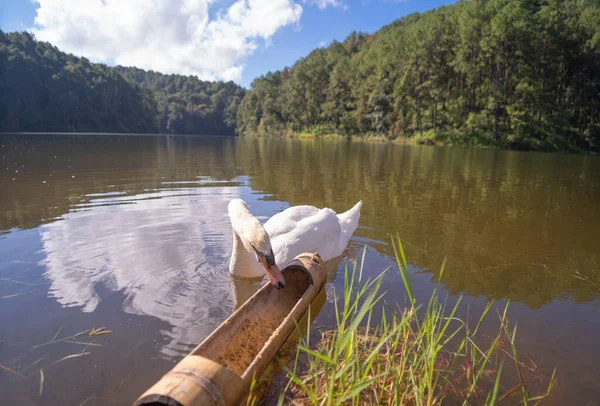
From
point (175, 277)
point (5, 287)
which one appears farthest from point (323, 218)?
point (5, 287)

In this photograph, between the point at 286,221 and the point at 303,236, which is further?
the point at 286,221

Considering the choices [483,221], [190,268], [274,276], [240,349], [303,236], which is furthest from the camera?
[483,221]

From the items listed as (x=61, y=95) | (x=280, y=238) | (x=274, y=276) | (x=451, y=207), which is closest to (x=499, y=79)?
(x=451, y=207)

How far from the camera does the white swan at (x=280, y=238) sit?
392cm

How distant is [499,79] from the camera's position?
45.7m

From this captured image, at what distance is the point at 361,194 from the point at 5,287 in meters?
8.86

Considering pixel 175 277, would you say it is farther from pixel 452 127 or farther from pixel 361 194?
pixel 452 127

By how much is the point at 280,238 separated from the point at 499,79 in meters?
49.9

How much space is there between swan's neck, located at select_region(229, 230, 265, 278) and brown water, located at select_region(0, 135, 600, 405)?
20 cm

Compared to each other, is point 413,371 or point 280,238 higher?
point 280,238

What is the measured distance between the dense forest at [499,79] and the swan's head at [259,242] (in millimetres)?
43974

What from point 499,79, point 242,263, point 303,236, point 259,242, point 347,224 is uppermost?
point 499,79

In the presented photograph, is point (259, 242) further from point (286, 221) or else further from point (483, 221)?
point (483, 221)

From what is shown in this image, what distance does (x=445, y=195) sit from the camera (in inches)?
450
